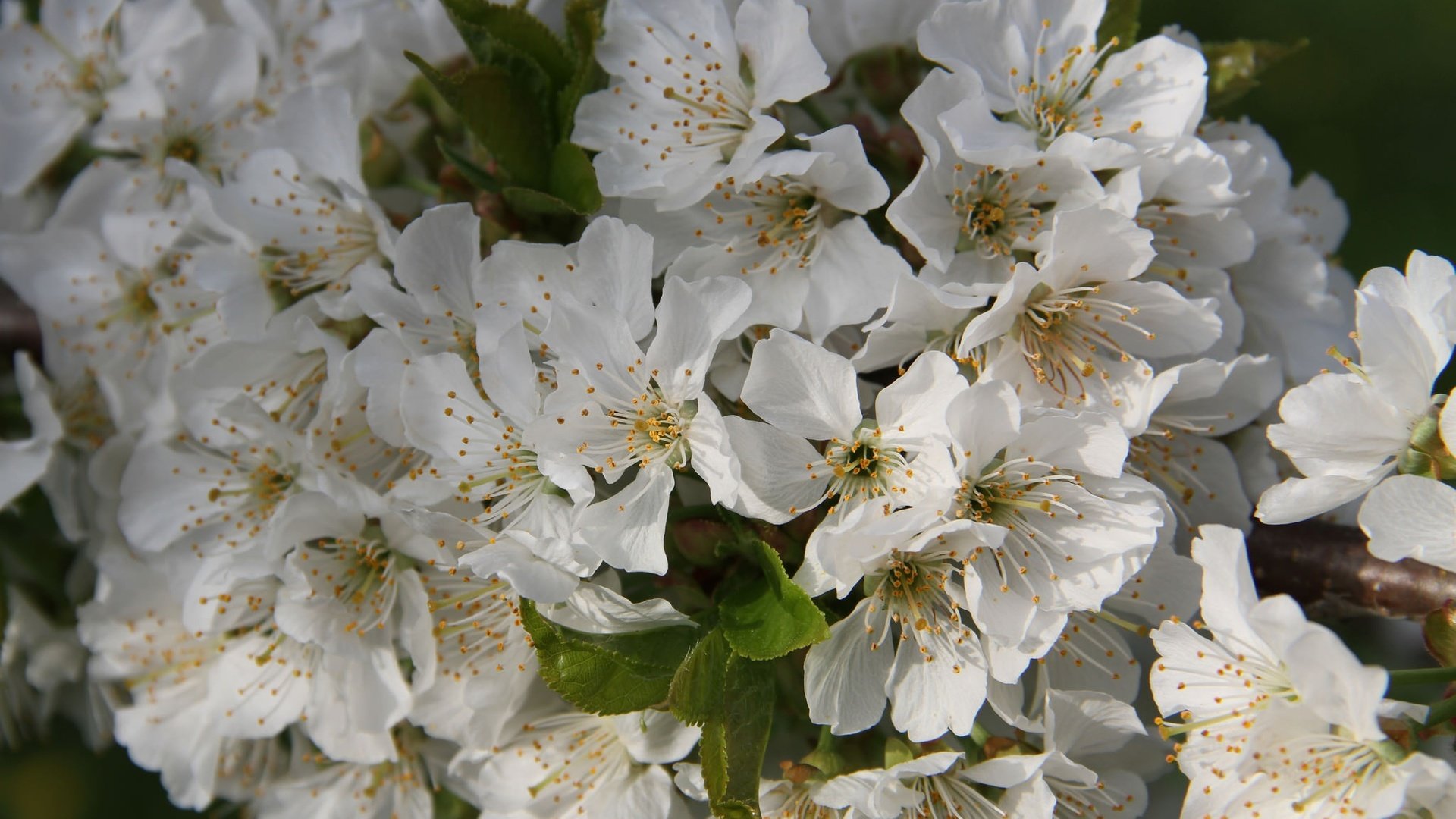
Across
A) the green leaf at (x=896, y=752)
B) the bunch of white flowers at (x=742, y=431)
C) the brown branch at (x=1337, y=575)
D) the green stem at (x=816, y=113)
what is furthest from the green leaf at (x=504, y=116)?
the brown branch at (x=1337, y=575)

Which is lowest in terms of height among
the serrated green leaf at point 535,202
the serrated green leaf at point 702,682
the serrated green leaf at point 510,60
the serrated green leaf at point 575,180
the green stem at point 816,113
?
the serrated green leaf at point 702,682

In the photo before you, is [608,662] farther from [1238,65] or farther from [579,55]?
[1238,65]

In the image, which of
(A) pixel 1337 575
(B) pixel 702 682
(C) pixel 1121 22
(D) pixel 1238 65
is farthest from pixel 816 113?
(A) pixel 1337 575

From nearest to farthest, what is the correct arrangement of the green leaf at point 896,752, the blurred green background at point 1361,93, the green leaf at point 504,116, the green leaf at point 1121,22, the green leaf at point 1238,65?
the green leaf at point 896,752 → the green leaf at point 504,116 → the green leaf at point 1121,22 → the green leaf at point 1238,65 → the blurred green background at point 1361,93

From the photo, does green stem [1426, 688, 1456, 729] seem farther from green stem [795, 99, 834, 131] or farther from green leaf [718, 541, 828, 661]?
green stem [795, 99, 834, 131]

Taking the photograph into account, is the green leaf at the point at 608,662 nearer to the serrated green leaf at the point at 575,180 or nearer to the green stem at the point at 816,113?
the serrated green leaf at the point at 575,180

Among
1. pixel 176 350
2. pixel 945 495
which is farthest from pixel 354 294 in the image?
pixel 945 495

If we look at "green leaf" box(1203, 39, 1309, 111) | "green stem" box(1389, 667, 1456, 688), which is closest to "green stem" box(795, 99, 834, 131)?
"green leaf" box(1203, 39, 1309, 111)
